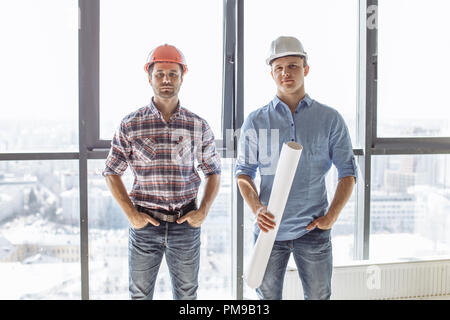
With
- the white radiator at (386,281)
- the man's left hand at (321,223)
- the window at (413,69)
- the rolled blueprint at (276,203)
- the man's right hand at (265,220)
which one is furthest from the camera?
the window at (413,69)

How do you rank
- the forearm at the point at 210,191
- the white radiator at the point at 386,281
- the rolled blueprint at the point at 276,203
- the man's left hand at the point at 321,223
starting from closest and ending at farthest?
the rolled blueprint at the point at 276,203, the man's left hand at the point at 321,223, the forearm at the point at 210,191, the white radiator at the point at 386,281

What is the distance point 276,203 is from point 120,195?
27.6 inches

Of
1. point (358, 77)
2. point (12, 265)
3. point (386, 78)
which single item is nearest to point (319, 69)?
point (358, 77)

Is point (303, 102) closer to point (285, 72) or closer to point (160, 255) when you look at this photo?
point (285, 72)

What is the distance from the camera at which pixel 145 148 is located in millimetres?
1634

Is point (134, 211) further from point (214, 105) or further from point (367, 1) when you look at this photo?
point (367, 1)

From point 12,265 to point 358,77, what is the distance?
2.51m

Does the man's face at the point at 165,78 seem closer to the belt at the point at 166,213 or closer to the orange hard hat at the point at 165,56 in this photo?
the orange hard hat at the point at 165,56

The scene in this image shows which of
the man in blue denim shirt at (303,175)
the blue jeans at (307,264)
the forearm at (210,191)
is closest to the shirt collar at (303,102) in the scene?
the man in blue denim shirt at (303,175)

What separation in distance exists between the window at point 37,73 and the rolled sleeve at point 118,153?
26.2 inches

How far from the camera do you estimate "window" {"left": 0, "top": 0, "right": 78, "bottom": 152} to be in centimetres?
211

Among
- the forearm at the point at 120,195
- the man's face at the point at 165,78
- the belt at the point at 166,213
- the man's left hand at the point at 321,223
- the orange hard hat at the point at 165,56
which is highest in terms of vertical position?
the orange hard hat at the point at 165,56

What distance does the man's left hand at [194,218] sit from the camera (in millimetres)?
1626

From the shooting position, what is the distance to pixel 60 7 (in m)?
2.12
